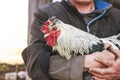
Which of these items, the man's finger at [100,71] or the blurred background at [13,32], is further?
the blurred background at [13,32]

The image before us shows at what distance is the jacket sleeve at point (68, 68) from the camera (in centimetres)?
190

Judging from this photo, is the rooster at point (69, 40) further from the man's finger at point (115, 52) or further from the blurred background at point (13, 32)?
the blurred background at point (13, 32)

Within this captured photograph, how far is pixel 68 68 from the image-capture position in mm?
1918

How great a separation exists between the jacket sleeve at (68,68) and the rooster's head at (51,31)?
0.11 meters

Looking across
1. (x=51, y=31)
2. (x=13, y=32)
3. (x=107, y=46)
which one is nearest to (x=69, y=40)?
(x=51, y=31)

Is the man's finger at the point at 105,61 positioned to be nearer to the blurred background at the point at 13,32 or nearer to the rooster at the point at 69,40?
the rooster at the point at 69,40

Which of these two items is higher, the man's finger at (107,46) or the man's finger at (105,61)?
the man's finger at (107,46)

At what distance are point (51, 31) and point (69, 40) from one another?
111mm

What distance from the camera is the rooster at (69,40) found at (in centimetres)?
188

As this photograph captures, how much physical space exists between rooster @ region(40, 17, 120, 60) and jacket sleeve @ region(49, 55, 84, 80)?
0.11 ft

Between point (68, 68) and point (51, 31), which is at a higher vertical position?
point (51, 31)

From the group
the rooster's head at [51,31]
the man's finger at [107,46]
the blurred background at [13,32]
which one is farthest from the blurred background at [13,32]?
the man's finger at [107,46]

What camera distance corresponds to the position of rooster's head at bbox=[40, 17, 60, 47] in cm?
188

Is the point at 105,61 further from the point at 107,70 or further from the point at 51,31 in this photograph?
the point at 51,31
